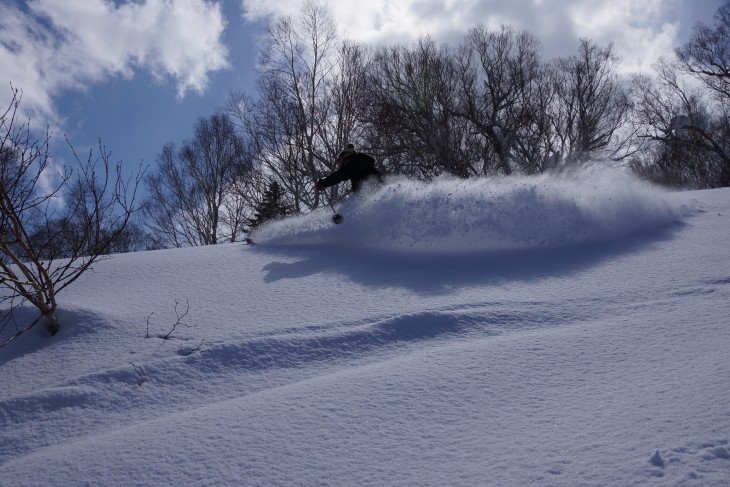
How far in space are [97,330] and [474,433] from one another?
10.5 feet

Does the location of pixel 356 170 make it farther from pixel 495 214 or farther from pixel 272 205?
pixel 272 205

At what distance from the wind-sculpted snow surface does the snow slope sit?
0.20 feet

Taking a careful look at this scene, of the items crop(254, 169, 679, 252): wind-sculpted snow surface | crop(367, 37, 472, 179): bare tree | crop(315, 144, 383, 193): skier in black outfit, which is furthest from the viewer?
crop(367, 37, 472, 179): bare tree

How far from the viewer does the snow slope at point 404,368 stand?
76.0 inches

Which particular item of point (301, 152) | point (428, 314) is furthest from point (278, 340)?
point (301, 152)

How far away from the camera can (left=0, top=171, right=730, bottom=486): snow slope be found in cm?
193

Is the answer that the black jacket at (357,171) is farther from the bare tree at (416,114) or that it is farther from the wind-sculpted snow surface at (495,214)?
the bare tree at (416,114)

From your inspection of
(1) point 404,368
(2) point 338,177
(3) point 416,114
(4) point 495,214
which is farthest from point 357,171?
(3) point 416,114

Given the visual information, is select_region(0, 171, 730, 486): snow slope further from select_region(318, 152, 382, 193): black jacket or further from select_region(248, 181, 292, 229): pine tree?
select_region(248, 181, 292, 229): pine tree

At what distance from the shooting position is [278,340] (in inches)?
137

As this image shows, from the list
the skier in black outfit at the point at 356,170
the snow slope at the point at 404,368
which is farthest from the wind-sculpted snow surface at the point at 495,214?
the skier in black outfit at the point at 356,170

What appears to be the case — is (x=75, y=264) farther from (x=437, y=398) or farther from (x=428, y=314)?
(x=437, y=398)

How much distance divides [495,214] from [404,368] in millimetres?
3868

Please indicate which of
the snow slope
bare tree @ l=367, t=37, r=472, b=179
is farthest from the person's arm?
bare tree @ l=367, t=37, r=472, b=179
